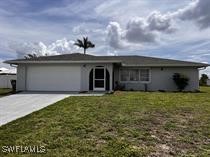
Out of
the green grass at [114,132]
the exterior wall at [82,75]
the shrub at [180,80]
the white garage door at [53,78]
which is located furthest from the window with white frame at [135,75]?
the green grass at [114,132]

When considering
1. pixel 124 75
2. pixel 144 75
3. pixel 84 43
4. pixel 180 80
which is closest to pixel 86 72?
pixel 124 75

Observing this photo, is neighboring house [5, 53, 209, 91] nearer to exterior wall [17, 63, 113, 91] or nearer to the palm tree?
exterior wall [17, 63, 113, 91]

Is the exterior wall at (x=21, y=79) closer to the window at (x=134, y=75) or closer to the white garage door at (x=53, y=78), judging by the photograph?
the white garage door at (x=53, y=78)

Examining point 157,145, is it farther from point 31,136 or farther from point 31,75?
point 31,75

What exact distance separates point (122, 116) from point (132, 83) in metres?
15.1

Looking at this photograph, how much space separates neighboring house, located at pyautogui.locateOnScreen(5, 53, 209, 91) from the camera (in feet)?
74.3

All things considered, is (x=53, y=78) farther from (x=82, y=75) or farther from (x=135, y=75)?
(x=135, y=75)

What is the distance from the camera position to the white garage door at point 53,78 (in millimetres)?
A: 22703

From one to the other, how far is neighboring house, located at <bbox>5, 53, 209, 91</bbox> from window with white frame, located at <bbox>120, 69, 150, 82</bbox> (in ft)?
0.93

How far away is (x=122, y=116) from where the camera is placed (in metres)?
9.96

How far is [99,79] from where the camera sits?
23.1 m

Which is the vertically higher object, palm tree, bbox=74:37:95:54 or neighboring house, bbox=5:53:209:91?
palm tree, bbox=74:37:95:54

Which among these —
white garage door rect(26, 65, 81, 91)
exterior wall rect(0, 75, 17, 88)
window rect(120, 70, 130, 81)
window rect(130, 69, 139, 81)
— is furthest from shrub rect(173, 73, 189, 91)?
exterior wall rect(0, 75, 17, 88)

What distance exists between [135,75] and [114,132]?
17553 millimetres
